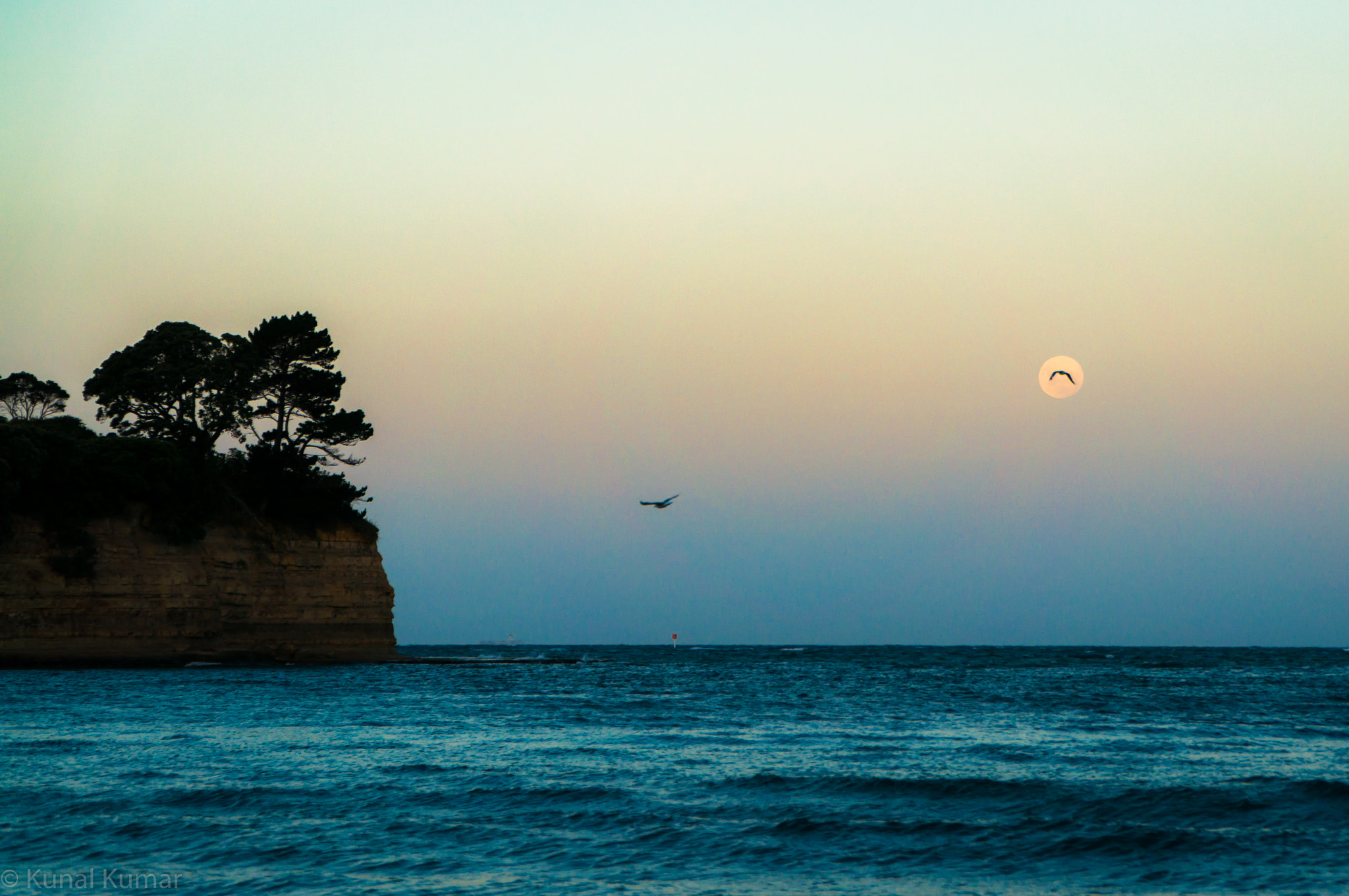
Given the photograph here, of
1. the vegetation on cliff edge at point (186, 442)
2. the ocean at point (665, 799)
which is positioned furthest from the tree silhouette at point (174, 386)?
the ocean at point (665, 799)

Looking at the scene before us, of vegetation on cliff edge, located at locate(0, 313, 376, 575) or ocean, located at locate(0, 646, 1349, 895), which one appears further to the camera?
vegetation on cliff edge, located at locate(0, 313, 376, 575)

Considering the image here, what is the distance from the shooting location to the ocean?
39.6 ft

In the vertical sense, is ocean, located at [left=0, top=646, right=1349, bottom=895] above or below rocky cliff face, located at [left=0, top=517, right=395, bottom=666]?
below

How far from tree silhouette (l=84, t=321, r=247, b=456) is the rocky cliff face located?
826cm

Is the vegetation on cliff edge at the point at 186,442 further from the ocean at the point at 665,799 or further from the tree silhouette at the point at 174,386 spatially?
the ocean at the point at 665,799

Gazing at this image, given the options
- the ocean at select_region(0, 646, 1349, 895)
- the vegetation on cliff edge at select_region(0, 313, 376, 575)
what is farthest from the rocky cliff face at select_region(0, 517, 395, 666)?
the ocean at select_region(0, 646, 1349, 895)

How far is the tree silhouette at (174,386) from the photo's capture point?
63.9 m

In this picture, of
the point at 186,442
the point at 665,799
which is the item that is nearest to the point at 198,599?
the point at 186,442

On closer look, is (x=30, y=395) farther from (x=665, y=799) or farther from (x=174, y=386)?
(x=665, y=799)

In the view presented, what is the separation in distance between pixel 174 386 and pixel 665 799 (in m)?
57.6

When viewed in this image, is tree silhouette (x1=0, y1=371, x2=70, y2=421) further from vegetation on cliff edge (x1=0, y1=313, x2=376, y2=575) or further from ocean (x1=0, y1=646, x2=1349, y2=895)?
ocean (x1=0, y1=646, x2=1349, y2=895)

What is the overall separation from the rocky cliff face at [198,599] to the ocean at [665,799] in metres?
22.8

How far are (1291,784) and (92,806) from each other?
19.2m

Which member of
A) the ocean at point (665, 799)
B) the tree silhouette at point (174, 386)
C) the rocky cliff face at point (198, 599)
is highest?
the tree silhouette at point (174, 386)
